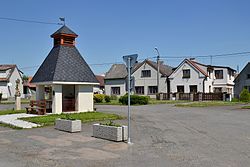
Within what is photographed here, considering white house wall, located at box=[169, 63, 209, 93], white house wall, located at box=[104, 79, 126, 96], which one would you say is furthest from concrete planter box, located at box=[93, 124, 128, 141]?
white house wall, located at box=[104, 79, 126, 96]

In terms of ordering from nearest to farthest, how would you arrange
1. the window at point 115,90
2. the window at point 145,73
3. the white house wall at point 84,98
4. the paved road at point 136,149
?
the paved road at point 136,149
the white house wall at point 84,98
the window at point 145,73
the window at point 115,90

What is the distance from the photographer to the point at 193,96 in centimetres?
4684

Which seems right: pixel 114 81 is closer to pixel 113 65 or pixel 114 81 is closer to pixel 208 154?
pixel 113 65

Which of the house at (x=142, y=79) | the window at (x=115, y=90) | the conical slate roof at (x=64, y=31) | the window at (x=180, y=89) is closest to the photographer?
the conical slate roof at (x=64, y=31)

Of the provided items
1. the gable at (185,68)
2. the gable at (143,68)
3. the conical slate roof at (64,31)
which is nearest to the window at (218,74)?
the gable at (185,68)

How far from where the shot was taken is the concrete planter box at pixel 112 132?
1077 cm

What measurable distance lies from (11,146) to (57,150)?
191cm

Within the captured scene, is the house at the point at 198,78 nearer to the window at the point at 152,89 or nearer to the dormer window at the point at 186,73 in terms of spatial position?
the dormer window at the point at 186,73

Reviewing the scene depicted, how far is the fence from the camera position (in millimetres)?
45375

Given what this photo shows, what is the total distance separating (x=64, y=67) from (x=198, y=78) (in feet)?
103

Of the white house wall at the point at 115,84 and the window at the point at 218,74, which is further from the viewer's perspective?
the white house wall at the point at 115,84

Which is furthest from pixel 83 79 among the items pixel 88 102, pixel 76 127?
pixel 76 127

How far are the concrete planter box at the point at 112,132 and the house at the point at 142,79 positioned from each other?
39.2 metres

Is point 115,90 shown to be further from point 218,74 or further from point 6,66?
point 6,66
